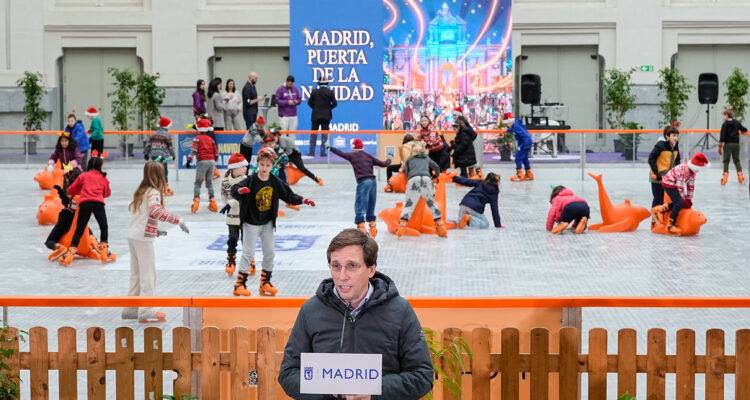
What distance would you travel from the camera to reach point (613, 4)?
3428cm

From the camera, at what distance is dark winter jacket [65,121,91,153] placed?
2246cm

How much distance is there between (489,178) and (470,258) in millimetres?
2822

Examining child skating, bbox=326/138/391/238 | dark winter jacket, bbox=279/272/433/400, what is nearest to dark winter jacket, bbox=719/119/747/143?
child skating, bbox=326/138/391/238

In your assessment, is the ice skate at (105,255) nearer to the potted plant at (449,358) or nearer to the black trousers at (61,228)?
the black trousers at (61,228)

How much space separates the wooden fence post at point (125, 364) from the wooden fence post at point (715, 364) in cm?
304

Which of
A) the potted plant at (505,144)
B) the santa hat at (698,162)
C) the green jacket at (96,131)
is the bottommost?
the santa hat at (698,162)

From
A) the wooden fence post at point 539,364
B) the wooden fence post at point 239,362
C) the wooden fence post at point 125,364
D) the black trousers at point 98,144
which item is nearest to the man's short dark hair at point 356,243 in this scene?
the wooden fence post at point 239,362

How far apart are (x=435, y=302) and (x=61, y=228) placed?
8881mm

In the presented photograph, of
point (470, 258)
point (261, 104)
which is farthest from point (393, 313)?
→ point (261, 104)

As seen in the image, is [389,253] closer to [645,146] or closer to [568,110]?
[645,146]

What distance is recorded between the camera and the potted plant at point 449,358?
5.59 metres

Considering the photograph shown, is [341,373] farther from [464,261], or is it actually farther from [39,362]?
[464,261]

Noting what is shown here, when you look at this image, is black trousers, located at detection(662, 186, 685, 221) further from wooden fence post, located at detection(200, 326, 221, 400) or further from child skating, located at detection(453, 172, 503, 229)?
wooden fence post, located at detection(200, 326, 221, 400)

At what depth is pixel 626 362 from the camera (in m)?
5.63
